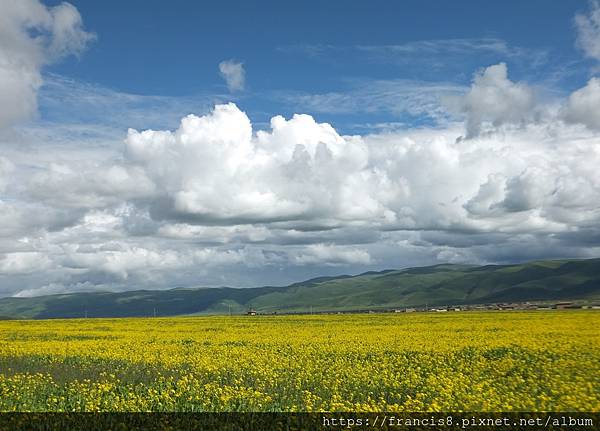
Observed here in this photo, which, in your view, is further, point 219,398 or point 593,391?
point 219,398

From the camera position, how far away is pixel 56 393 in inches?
785

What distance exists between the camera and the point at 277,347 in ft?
122

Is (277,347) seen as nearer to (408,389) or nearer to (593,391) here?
(408,389)

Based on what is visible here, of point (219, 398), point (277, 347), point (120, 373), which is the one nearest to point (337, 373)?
point (219, 398)

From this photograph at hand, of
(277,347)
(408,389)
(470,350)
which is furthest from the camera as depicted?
(277,347)

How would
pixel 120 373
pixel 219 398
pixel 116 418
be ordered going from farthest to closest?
A: 1. pixel 120 373
2. pixel 219 398
3. pixel 116 418

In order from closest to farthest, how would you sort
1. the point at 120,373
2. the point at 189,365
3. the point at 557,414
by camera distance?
the point at 557,414, the point at 120,373, the point at 189,365

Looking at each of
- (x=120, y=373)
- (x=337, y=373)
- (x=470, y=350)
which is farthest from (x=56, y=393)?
(x=470, y=350)

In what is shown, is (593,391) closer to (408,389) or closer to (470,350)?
(408,389)

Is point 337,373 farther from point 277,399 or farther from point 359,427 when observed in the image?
point 359,427

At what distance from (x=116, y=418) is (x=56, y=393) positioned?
18.8ft

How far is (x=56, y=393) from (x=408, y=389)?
41.3 ft

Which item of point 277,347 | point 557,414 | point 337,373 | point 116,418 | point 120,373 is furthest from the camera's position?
point 277,347

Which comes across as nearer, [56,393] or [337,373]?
[56,393]
